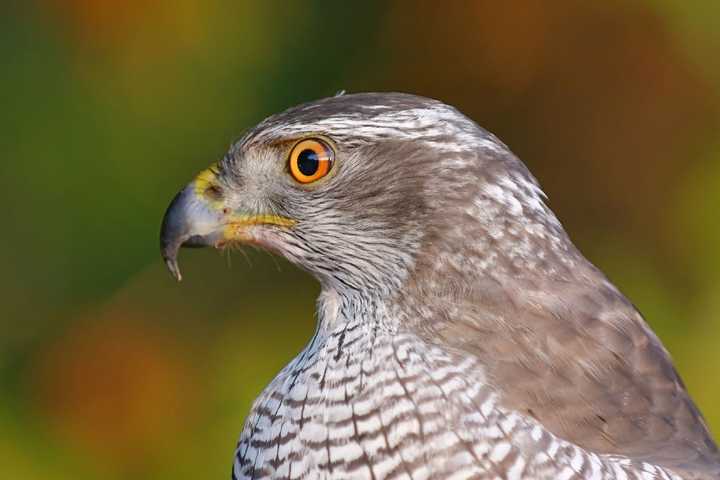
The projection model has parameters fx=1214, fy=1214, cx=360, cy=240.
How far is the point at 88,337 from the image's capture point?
5.28 m

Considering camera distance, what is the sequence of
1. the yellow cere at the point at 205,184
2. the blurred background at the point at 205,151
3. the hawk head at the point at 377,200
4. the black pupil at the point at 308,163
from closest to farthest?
the hawk head at the point at 377,200
the black pupil at the point at 308,163
the yellow cere at the point at 205,184
the blurred background at the point at 205,151

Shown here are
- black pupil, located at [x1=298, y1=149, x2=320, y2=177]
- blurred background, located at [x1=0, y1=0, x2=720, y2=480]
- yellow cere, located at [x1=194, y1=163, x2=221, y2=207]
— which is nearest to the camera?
black pupil, located at [x1=298, y1=149, x2=320, y2=177]

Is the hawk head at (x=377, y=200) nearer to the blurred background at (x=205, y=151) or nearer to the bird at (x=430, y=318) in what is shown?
the bird at (x=430, y=318)

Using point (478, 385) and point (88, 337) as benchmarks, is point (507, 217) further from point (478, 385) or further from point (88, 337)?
point (88, 337)

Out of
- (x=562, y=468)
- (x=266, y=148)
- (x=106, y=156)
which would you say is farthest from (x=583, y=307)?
(x=106, y=156)

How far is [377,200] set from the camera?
299 cm

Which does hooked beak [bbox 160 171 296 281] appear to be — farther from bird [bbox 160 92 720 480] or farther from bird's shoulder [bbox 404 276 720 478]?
bird's shoulder [bbox 404 276 720 478]

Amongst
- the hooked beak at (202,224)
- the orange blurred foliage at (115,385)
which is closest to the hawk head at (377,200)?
the hooked beak at (202,224)

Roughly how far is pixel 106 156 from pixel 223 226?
2207mm

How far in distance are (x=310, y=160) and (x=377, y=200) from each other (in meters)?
0.20

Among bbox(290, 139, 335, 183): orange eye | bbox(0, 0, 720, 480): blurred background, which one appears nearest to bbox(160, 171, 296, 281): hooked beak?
bbox(290, 139, 335, 183): orange eye

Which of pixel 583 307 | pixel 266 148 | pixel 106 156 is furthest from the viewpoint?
pixel 106 156

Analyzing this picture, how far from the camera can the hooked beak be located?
3.08 meters

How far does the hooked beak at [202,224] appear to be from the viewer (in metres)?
3.08
